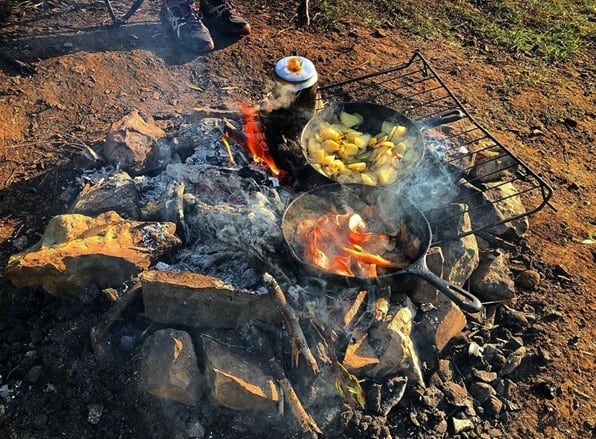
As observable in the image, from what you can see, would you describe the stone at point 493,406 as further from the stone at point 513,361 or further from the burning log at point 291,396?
the burning log at point 291,396

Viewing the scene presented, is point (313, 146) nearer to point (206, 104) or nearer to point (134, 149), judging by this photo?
point (134, 149)

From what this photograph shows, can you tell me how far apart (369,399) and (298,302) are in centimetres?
68

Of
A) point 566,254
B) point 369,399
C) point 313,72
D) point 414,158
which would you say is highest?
point 313,72

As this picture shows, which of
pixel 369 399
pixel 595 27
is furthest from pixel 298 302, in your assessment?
pixel 595 27

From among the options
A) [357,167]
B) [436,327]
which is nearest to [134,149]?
[357,167]

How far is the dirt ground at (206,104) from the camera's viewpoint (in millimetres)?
3131

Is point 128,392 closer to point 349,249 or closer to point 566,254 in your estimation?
point 349,249

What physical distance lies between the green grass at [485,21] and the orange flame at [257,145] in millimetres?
2529

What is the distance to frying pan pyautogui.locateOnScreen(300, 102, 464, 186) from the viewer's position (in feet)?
12.1

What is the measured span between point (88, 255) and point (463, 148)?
2.91 meters

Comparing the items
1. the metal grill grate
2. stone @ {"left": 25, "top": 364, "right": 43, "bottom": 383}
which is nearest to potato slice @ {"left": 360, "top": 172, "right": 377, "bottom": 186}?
the metal grill grate

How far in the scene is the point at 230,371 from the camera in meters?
2.81

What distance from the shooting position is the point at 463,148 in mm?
4254

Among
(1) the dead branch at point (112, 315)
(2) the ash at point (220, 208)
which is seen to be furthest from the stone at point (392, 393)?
(1) the dead branch at point (112, 315)
